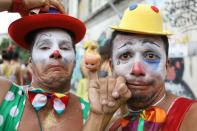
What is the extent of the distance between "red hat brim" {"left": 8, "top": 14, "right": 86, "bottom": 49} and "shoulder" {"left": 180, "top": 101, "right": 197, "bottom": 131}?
1320 millimetres

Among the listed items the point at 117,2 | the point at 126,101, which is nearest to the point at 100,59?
the point at 126,101

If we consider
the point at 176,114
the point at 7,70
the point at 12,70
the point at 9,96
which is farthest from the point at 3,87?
the point at 7,70

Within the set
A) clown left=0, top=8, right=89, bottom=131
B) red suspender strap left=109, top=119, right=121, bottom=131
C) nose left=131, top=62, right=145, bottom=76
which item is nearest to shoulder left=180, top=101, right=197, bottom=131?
nose left=131, top=62, right=145, bottom=76

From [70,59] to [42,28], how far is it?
318 millimetres

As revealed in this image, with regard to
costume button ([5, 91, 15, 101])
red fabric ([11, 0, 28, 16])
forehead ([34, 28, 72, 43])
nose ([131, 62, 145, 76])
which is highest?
red fabric ([11, 0, 28, 16])

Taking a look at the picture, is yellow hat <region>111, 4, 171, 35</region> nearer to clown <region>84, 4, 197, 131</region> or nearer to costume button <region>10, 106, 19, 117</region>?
clown <region>84, 4, 197, 131</region>

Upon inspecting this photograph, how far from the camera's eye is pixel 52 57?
319cm

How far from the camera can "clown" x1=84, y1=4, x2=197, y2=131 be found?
2344 millimetres

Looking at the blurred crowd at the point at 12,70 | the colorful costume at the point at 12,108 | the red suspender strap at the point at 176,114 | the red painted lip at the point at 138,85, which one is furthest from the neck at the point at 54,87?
the blurred crowd at the point at 12,70

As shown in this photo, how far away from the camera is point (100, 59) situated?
6.54 m

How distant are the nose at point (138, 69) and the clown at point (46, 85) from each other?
31.9 inches

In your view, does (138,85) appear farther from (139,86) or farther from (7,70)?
(7,70)

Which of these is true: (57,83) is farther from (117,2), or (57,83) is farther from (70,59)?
(117,2)

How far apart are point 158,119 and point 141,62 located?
0.34 metres
